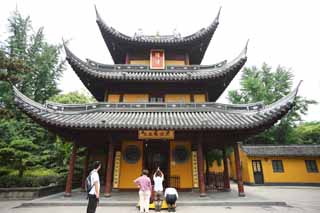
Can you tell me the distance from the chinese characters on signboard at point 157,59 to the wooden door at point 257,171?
47.9ft

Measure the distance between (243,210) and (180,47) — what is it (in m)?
10.7

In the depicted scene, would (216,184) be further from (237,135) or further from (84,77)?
(84,77)

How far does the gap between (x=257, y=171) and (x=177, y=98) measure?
1366 centimetres

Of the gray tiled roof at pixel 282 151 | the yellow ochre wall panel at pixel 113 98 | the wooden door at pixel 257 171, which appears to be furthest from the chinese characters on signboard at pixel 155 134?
the wooden door at pixel 257 171

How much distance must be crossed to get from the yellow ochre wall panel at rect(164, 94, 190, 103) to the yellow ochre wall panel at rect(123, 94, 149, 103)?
49.2 inches

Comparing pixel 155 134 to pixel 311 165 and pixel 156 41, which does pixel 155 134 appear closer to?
pixel 156 41

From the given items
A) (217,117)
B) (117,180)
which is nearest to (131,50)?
(217,117)

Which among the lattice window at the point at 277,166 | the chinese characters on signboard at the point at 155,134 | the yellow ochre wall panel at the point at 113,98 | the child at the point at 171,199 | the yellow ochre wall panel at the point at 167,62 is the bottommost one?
the child at the point at 171,199

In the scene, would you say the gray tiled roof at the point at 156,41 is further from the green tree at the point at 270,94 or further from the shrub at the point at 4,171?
the green tree at the point at 270,94

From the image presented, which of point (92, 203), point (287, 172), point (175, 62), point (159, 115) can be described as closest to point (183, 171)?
point (159, 115)

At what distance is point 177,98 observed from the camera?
11.9 metres

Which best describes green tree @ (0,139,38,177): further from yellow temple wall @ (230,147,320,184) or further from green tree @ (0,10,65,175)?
yellow temple wall @ (230,147,320,184)

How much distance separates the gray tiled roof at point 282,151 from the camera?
63.1ft

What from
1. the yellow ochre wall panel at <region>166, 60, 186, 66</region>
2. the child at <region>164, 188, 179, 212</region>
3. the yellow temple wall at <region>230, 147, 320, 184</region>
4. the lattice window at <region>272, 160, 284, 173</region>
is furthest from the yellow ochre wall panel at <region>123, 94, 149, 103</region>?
the lattice window at <region>272, 160, 284, 173</region>
